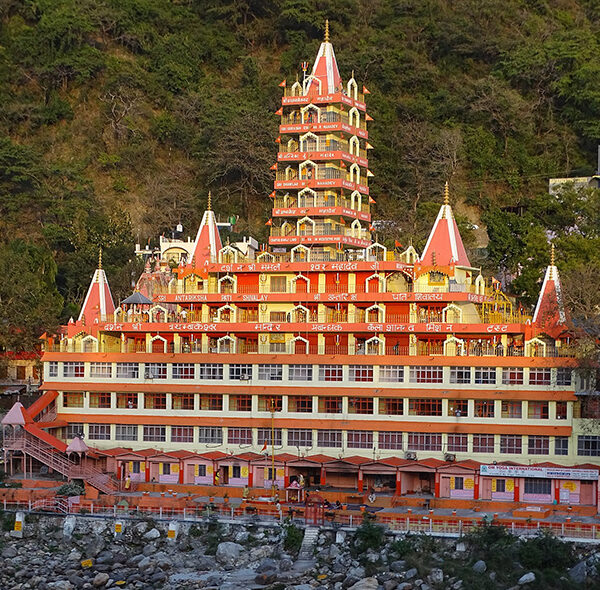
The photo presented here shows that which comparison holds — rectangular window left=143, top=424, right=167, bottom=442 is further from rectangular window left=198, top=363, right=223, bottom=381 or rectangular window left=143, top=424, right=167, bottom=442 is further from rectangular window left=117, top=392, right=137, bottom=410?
rectangular window left=198, top=363, right=223, bottom=381

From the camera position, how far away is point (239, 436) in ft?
217

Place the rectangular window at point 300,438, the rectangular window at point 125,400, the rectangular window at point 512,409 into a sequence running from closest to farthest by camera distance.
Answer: the rectangular window at point 512,409, the rectangular window at point 300,438, the rectangular window at point 125,400

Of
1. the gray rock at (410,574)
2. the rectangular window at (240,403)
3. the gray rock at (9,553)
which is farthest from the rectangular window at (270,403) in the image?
the gray rock at (410,574)

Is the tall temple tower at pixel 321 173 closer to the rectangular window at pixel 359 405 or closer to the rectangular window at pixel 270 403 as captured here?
the rectangular window at pixel 270 403

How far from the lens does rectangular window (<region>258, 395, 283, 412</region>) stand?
65.9 metres

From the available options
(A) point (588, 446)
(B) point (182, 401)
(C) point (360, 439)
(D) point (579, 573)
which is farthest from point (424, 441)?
(D) point (579, 573)

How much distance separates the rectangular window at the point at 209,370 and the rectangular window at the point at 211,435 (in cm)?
262

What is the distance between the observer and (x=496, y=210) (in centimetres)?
8838

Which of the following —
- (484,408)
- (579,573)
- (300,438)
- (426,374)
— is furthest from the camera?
(300,438)

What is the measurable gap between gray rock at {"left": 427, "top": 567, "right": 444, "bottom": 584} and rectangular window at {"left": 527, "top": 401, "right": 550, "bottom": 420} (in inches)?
568

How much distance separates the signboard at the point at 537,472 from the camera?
59.0 meters

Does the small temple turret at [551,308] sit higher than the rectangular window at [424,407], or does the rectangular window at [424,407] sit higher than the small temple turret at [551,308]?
the small temple turret at [551,308]

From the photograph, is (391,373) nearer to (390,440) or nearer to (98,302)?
(390,440)

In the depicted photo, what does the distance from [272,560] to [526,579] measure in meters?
10.5
